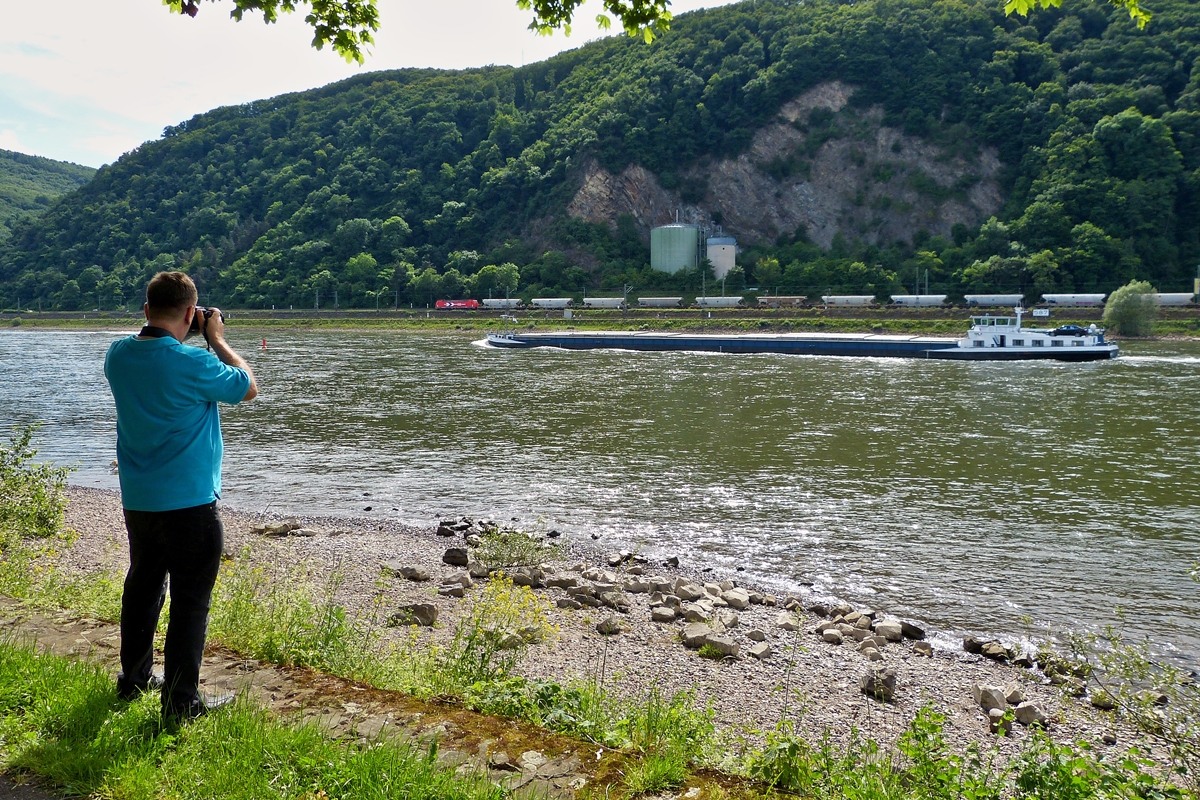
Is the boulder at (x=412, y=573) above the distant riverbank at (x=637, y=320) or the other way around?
the other way around

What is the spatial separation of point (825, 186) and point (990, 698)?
385ft

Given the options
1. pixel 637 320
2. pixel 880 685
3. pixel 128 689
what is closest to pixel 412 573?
pixel 880 685

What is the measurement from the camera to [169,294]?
3.89m

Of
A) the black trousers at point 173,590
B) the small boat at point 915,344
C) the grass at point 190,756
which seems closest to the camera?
the grass at point 190,756

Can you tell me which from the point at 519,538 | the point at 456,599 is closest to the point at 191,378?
the point at 456,599

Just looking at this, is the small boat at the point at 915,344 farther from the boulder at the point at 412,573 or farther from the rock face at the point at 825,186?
the boulder at the point at 412,573

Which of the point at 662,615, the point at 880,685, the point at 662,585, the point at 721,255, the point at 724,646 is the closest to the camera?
the point at 880,685

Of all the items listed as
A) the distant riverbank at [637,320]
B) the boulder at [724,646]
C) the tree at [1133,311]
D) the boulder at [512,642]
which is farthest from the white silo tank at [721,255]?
the boulder at [512,642]

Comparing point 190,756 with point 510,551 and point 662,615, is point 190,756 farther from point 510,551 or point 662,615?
point 510,551

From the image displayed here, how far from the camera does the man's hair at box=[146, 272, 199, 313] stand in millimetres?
3885

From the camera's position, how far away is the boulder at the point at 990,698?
7051 millimetres

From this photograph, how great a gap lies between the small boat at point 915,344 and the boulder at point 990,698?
4955 cm

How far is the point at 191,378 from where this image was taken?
388 cm

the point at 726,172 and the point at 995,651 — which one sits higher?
A: the point at 726,172
